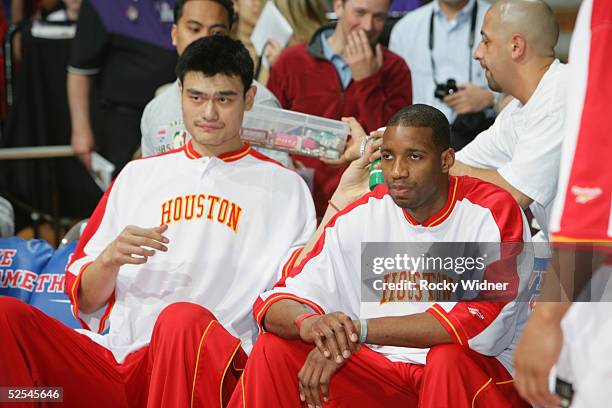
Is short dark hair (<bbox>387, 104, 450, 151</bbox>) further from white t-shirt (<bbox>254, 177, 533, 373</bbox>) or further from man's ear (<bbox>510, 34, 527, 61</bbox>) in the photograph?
man's ear (<bbox>510, 34, 527, 61</bbox>)

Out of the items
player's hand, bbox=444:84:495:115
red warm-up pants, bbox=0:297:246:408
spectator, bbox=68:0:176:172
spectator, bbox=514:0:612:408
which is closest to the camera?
spectator, bbox=514:0:612:408

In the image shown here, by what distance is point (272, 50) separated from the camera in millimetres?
4871

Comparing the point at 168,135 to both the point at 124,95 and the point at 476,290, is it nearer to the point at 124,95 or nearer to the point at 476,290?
the point at 124,95

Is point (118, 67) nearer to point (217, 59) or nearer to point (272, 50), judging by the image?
point (272, 50)

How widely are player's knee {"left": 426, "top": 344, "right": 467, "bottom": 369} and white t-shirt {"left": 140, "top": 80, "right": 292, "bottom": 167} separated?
4.56 feet

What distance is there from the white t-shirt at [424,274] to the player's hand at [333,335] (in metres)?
0.15

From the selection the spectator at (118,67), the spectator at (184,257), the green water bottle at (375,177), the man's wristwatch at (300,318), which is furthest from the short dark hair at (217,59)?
the spectator at (118,67)

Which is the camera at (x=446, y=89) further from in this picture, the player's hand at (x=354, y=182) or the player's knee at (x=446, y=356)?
the player's knee at (x=446, y=356)

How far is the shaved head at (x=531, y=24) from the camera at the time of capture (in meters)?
3.64

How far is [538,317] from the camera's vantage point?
2182 mm

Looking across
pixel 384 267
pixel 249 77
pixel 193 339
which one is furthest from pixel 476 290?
pixel 249 77

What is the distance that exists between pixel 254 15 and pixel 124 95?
2.48ft

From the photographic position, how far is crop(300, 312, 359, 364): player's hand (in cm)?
290

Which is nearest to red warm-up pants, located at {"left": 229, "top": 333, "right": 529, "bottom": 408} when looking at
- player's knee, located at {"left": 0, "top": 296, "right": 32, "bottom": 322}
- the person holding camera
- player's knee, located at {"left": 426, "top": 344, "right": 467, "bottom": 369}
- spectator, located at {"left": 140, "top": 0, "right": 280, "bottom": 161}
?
player's knee, located at {"left": 426, "top": 344, "right": 467, "bottom": 369}
